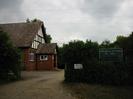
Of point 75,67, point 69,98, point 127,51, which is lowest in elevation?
point 69,98

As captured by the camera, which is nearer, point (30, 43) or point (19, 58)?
point (19, 58)

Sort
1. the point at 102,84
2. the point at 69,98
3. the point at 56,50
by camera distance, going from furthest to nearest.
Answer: the point at 56,50
the point at 102,84
the point at 69,98

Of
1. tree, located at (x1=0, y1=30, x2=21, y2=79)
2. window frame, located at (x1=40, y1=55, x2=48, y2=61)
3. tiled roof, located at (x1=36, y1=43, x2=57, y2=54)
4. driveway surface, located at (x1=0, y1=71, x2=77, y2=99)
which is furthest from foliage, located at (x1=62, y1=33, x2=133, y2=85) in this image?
window frame, located at (x1=40, y1=55, x2=48, y2=61)

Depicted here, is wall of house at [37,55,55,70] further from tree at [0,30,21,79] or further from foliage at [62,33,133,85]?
foliage at [62,33,133,85]

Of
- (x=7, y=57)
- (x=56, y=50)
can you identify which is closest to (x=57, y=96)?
(x=7, y=57)

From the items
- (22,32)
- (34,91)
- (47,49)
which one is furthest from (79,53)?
(22,32)

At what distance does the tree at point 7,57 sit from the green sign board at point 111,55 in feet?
24.6

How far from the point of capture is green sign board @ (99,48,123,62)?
67.6ft

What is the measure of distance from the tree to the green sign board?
24.6 feet

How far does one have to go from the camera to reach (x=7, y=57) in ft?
72.4

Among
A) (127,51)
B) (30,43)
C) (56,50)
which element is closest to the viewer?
(127,51)

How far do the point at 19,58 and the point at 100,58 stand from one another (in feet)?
24.3

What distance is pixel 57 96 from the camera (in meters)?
13.5

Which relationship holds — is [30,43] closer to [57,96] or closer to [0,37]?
[0,37]
